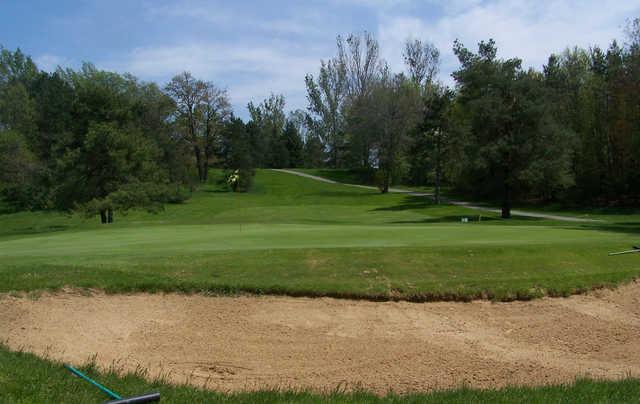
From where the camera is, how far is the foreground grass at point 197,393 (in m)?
5.37

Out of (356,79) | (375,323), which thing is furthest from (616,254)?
(356,79)

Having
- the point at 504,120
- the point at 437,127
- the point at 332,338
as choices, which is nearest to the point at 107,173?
the point at 504,120

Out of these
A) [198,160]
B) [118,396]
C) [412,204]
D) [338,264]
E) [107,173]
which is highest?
[198,160]

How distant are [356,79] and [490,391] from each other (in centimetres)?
9114

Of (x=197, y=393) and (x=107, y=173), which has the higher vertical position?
(x=107, y=173)

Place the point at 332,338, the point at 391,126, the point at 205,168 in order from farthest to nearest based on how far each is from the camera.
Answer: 1. the point at 205,168
2. the point at 391,126
3. the point at 332,338

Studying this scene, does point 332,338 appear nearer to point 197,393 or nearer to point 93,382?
point 197,393

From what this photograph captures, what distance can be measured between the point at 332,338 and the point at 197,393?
10.9ft

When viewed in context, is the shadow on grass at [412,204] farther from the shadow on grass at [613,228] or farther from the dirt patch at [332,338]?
the dirt patch at [332,338]

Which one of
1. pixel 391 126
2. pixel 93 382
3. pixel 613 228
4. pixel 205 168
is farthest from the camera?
pixel 205 168

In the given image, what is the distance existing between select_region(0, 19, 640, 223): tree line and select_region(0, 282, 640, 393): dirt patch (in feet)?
93.0

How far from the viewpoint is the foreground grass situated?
5.37 meters

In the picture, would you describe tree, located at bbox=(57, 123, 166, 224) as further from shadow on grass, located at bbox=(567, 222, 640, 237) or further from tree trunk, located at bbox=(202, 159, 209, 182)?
tree trunk, located at bbox=(202, 159, 209, 182)

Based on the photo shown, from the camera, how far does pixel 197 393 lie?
5.95m
